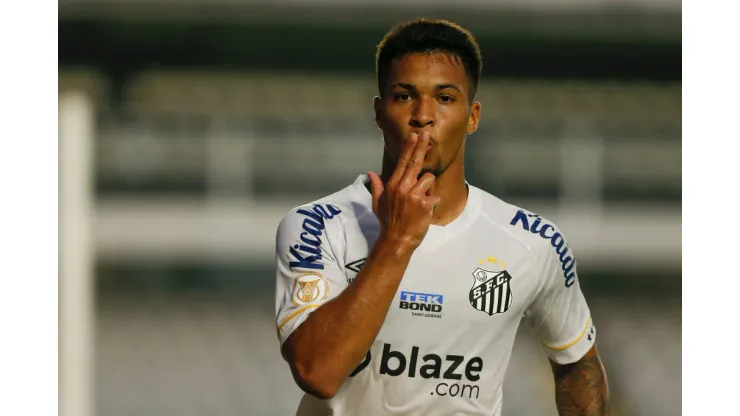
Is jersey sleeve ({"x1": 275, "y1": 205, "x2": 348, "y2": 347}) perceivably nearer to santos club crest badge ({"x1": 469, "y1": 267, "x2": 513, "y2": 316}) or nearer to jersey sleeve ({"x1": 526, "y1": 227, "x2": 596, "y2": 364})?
santos club crest badge ({"x1": 469, "y1": 267, "x2": 513, "y2": 316})

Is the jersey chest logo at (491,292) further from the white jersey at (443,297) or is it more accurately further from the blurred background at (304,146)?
the blurred background at (304,146)

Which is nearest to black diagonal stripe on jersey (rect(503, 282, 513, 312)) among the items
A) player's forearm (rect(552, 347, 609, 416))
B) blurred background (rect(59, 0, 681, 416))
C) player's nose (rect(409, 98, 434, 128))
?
player's forearm (rect(552, 347, 609, 416))

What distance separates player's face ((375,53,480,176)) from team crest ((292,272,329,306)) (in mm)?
512

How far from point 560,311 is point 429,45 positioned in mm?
1143

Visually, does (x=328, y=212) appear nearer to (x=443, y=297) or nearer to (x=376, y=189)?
(x=376, y=189)

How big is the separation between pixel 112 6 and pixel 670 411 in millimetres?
11072

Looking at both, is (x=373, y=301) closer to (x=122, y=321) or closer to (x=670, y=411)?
(x=670, y=411)

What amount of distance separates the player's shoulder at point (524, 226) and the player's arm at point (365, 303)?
2.17ft

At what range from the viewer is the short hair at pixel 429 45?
318cm

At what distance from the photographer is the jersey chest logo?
3.27m

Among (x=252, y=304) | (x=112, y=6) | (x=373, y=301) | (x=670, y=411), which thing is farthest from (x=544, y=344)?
(x=252, y=304)

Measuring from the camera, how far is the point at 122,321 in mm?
18391

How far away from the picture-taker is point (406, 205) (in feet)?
9.16

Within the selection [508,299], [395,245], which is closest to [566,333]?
[508,299]
